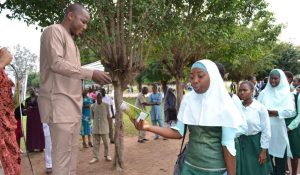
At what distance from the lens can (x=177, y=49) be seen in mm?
12633


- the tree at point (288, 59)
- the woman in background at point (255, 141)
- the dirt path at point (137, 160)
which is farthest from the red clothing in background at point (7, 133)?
the tree at point (288, 59)

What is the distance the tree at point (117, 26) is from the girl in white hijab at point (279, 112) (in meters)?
2.45

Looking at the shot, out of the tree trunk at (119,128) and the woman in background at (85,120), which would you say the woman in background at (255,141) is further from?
the woman in background at (85,120)

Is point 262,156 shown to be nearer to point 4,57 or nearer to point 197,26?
point 4,57

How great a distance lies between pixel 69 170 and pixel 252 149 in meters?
2.72

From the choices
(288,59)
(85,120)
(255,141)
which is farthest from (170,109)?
(288,59)

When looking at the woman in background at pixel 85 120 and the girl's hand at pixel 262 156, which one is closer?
the girl's hand at pixel 262 156

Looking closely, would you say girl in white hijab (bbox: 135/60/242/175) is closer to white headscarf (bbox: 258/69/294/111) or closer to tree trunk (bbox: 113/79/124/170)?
white headscarf (bbox: 258/69/294/111)

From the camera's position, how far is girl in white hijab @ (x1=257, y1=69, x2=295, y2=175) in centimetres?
577

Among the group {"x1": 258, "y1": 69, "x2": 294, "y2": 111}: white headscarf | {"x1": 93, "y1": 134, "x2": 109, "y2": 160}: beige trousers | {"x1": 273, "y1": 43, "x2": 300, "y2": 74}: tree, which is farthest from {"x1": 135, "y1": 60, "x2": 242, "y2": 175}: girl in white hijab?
{"x1": 273, "y1": 43, "x2": 300, "y2": 74}: tree

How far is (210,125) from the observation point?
3.02 meters

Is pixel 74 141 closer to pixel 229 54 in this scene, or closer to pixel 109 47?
pixel 109 47

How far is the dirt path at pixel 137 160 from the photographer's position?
7438mm

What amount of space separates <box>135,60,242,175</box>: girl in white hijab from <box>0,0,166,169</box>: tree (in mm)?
3603
